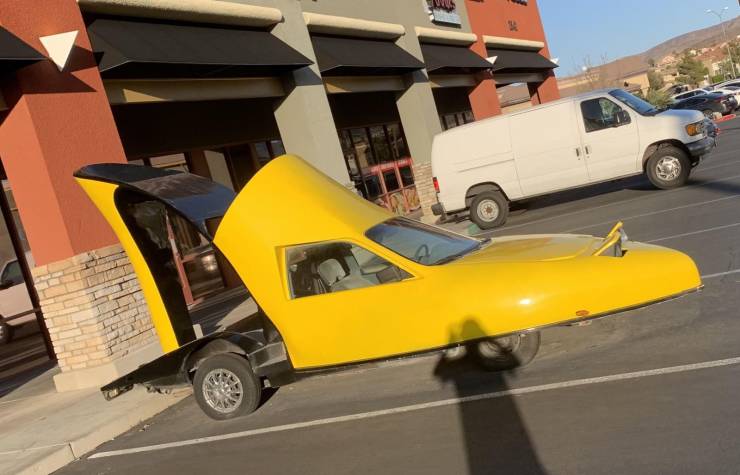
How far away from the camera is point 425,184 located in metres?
20.5

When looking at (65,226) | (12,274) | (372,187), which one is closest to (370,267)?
(65,226)

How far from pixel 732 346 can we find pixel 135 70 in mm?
9808

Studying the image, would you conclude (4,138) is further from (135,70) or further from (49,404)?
(49,404)

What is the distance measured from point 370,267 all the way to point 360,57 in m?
11.5

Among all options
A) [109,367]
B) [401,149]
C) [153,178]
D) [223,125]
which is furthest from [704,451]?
[401,149]

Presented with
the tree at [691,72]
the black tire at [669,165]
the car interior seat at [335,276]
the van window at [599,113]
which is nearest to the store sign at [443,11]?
the van window at [599,113]

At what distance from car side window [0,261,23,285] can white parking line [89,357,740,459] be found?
6.77 m

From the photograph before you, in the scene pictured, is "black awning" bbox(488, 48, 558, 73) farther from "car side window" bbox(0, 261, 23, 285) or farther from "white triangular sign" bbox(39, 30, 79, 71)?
"white triangular sign" bbox(39, 30, 79, 71)

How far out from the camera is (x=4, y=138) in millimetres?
9305

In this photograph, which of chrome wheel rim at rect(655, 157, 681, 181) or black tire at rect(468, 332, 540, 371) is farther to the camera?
chrome wheel rim at rect(655, 157, 681, 181)

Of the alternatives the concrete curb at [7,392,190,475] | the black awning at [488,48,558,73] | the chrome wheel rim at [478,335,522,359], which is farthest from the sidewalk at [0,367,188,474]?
the black awning at [488,48,558,73]

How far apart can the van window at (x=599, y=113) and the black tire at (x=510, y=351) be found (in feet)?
29.8

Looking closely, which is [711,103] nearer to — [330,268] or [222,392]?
[330,268]

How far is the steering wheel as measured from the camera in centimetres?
612
